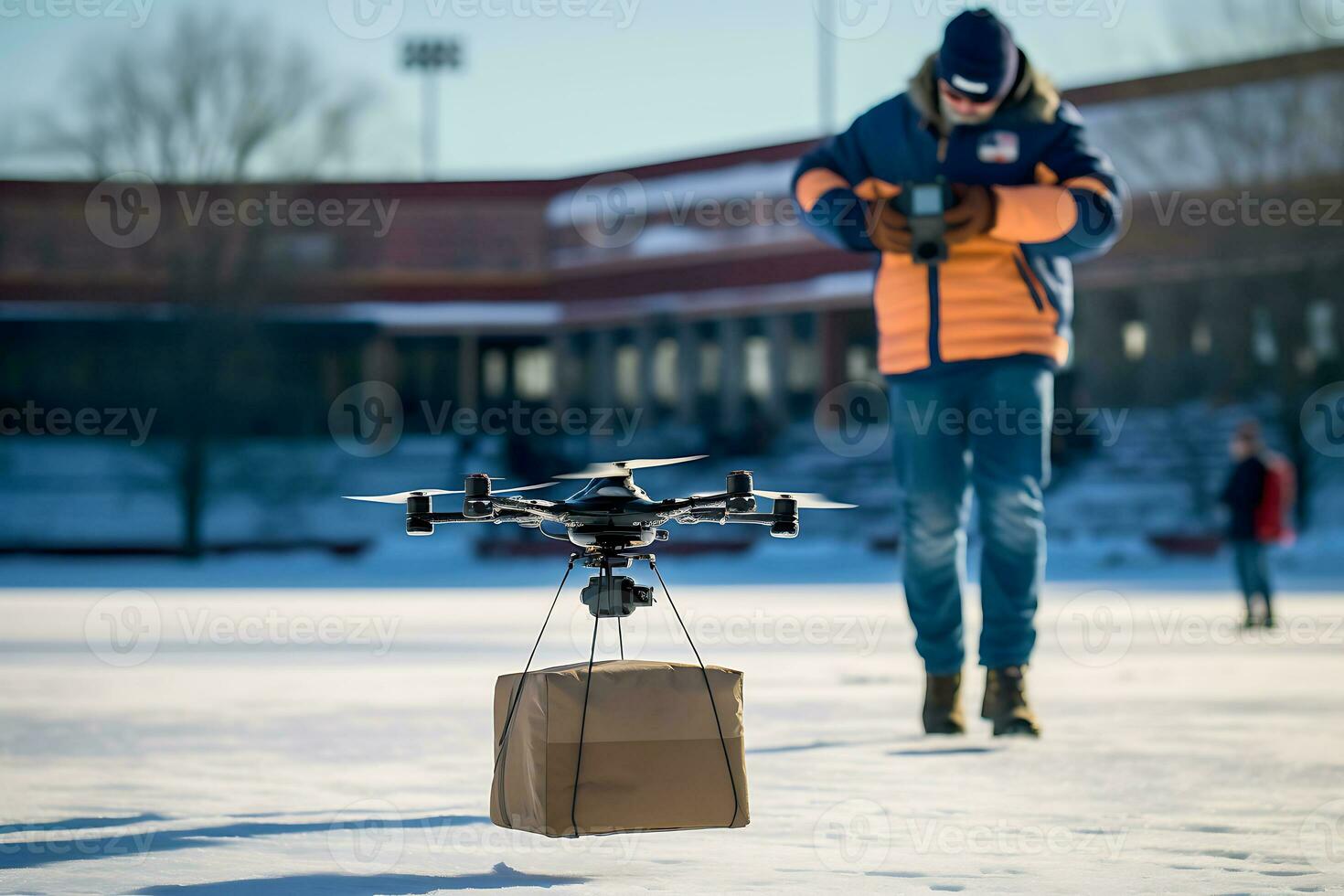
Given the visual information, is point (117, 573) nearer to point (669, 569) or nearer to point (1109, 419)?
point (669, 569)

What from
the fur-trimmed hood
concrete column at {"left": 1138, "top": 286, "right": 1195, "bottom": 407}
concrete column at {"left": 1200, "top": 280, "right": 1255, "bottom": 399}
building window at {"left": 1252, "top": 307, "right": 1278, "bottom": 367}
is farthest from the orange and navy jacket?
concrete column at {"left": 1138, "top": 286, "right": 1195, "bottom": 407}

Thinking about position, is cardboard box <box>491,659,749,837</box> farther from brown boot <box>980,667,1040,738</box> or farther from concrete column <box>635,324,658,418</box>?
concrete column <box>635,324,658,418</box>

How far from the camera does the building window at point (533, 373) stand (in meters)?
45.4

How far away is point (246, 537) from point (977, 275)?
28.7 meters

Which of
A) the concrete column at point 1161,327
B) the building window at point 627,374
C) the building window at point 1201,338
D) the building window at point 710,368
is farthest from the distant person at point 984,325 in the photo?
the building window at point 627,374

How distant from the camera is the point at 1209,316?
94.7 feet

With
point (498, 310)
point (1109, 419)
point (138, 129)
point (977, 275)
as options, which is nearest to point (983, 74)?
point (977, 275)

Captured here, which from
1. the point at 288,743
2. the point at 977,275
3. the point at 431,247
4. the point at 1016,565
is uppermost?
the point at 431,247

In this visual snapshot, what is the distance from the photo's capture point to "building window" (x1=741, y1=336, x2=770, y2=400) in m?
40.2

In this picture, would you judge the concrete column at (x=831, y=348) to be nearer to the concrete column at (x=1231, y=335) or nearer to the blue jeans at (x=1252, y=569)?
the concrete column at (x=1231, y=335)

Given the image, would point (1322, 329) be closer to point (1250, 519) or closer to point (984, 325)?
point (1250, 519)

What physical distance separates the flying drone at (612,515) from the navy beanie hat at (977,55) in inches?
102

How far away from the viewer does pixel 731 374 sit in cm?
4072

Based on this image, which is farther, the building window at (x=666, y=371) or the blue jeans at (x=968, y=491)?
the building window at (x=666, y=371)
